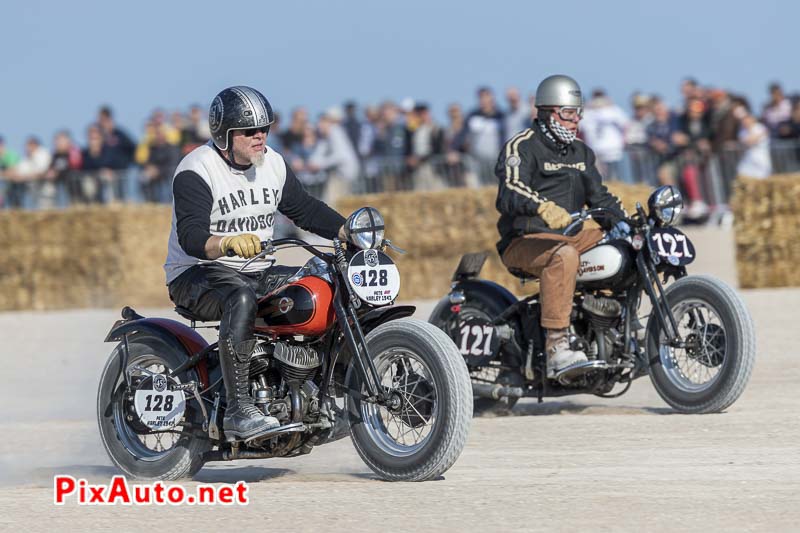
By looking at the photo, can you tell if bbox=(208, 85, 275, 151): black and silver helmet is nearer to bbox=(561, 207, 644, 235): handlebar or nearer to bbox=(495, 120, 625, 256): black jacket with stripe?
bbox=(495, 120, 625, 256): black jacket with stripe

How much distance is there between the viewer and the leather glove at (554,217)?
9188 mm

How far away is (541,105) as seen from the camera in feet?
32.0

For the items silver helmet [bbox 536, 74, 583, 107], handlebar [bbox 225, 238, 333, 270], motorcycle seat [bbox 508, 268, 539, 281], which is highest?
silver helmet [bbox 536, 74, 583, 107]

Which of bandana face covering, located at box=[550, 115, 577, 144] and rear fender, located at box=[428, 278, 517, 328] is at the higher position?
bandana face covering, located at box=[550, 115, 577, 144]

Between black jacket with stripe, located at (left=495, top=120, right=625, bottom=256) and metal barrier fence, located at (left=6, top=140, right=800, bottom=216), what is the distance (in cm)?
868

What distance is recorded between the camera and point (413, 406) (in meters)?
6.89

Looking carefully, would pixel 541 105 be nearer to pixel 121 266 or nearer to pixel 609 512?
pixel 609 512

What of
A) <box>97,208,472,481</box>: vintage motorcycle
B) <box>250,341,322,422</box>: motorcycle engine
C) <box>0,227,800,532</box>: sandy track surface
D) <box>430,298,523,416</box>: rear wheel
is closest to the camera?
<box>0,227,800,532</box>: sandy track surface

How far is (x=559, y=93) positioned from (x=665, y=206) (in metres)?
0.96

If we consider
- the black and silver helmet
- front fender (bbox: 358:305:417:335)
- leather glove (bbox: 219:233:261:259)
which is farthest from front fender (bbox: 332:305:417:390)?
the black and silver helmet

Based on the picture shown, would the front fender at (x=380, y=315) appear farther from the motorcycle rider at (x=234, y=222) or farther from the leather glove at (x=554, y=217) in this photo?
the leather glove at (x=554, y=217)

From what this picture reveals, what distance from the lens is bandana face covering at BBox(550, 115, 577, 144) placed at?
31.9ft

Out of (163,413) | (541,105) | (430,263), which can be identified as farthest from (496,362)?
(430,263)

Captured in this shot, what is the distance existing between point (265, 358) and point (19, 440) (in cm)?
284
